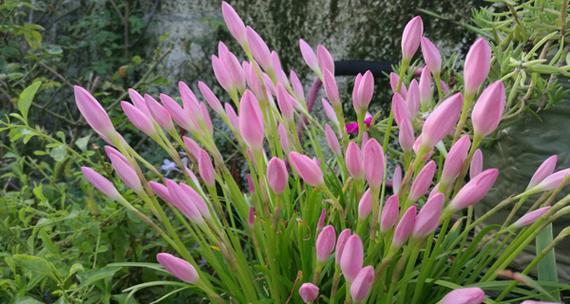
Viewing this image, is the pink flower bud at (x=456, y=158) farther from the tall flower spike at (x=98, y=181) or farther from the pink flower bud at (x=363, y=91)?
the tall flower spike at (x=98, y=181)

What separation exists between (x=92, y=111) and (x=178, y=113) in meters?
0.07

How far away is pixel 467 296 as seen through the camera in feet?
1.41

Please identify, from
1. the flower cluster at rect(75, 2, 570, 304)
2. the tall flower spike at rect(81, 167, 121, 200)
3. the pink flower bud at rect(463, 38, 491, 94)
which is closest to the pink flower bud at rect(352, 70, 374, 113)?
the flower cluster at rect(75, 2, 570, 304)

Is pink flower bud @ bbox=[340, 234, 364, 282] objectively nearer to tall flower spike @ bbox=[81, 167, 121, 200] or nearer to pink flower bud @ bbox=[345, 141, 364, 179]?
pink flower bud @ bbox=[345, 141, 364, 179]

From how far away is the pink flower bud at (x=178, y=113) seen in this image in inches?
22.6

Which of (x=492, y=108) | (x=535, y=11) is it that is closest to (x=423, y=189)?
(x=492, y=108)

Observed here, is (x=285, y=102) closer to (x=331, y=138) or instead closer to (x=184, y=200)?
(x=331, y=138)

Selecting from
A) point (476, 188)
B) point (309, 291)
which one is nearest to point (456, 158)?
point (476, 188)

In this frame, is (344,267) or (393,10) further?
(393,10)

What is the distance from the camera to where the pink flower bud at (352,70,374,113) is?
0.57 metres

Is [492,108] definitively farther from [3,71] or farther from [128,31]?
[128,31]

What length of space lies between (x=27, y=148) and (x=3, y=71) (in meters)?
0.46

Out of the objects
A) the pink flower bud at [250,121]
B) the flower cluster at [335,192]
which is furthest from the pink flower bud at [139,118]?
the pink flower bud at [250,121]

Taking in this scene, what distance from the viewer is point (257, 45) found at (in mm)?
632
